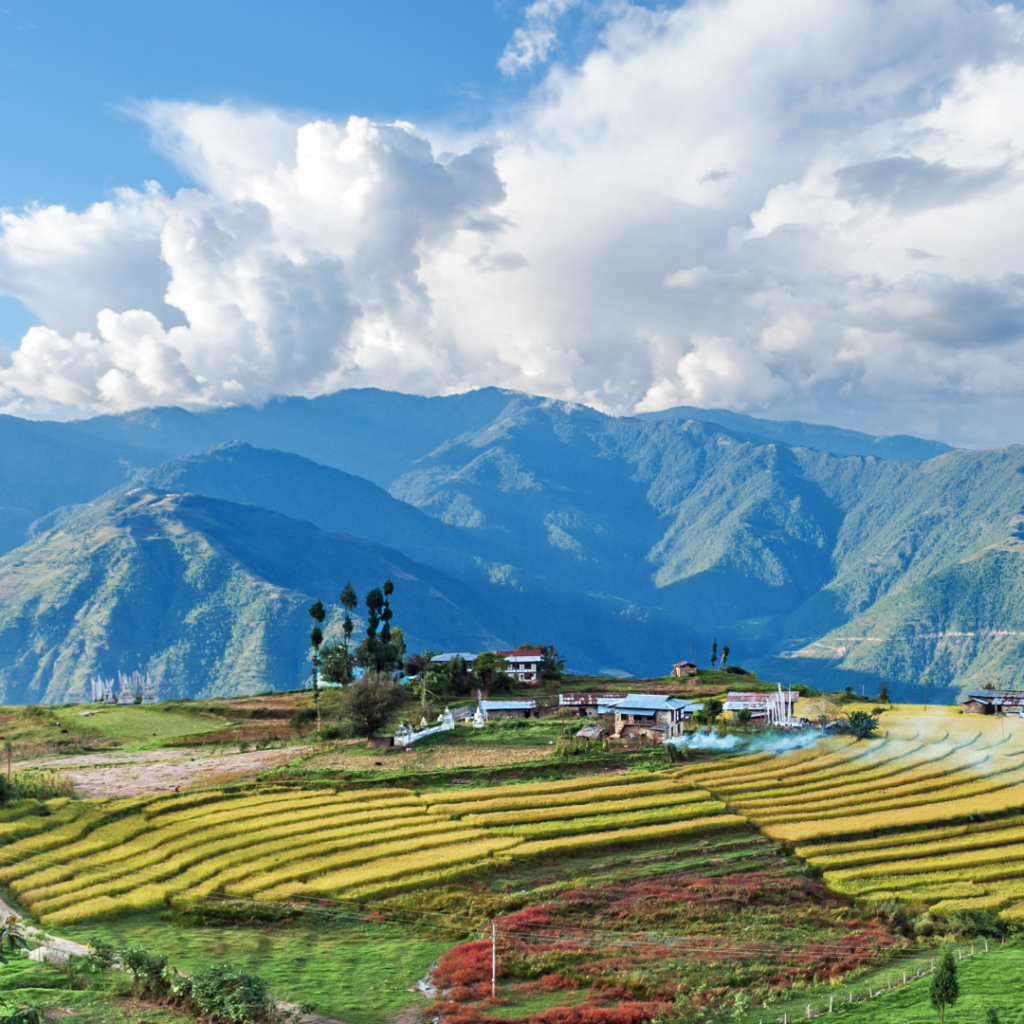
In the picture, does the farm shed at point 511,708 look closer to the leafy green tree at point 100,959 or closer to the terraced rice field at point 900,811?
the terraced rice field at point 900,811

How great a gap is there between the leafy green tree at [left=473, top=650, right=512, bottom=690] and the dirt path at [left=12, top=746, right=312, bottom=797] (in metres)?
30.9

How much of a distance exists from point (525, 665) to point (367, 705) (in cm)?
3987

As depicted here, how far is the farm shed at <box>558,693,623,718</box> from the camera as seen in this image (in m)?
97.6

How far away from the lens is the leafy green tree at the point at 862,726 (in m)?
83.2

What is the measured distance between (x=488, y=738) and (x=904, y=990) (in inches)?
2052

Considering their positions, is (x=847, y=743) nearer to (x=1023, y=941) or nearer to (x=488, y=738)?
(x=488, y=738)

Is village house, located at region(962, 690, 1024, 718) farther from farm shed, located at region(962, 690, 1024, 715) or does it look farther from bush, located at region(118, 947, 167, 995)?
bush, located at region(118, 947, 167, 995)

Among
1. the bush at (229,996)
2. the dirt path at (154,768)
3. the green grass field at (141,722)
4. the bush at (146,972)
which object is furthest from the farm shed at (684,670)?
the bush at (229,996)

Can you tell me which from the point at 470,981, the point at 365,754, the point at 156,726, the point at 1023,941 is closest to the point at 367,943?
the point at 470,981

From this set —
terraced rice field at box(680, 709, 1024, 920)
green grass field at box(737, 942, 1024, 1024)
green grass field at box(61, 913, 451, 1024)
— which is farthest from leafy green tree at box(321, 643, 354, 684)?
green grass field at box(737, 942, 1024, 1024)

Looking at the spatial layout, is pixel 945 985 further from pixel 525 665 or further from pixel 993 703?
pixel 525 665

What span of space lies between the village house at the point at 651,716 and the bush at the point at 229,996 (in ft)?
172

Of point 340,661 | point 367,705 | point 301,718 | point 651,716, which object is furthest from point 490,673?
point 651,716

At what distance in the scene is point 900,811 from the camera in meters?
59.8
